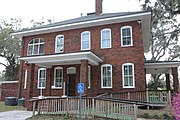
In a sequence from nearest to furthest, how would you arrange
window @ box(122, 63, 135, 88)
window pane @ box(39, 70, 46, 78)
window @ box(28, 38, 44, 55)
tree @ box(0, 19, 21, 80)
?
1. window @ box(122, 63, 135, 88)
2. window pane @ box(39, 70, 46, 78)
3. window @ box(28, 38, 44, 55)
4. tree @ box(0, 19, 21, 80)

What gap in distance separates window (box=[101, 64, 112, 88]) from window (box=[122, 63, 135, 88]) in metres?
1.11

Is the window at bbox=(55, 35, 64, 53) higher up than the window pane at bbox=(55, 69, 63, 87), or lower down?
higher up

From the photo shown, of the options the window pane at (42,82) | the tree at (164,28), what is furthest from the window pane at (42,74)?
the tree at (164,28)

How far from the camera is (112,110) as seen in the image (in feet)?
26.6

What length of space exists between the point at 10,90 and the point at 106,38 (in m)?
11.6

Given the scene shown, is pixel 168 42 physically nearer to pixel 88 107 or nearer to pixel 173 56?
pixel 173 56

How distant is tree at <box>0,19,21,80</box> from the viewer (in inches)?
1117

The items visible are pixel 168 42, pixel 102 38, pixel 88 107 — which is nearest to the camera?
pixel 88 107

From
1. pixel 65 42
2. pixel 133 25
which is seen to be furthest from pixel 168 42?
pixel 65 42

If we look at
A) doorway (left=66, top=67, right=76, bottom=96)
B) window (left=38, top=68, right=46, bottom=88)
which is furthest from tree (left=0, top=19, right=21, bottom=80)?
doorway (left=66, top=67, right=76, bottom=96)

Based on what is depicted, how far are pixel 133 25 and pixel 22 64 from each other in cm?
1138

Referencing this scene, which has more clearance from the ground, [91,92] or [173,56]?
[173,56]

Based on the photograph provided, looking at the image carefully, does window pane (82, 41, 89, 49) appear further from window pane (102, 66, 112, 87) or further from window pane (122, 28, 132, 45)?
window pane (122, 28, 132, 45)

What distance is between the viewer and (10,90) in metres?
18.0
